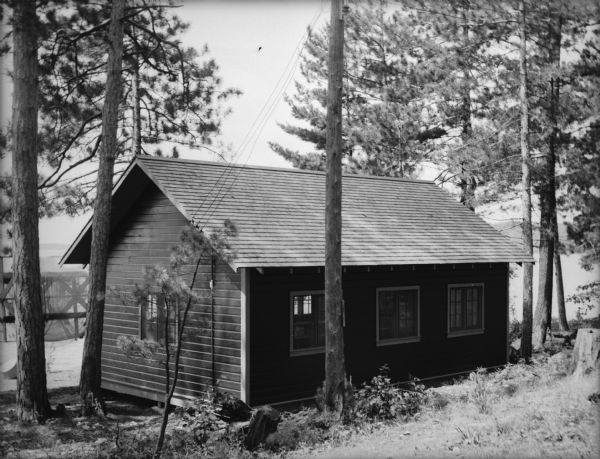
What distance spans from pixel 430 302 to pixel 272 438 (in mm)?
8341

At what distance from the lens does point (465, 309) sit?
19.8 meters

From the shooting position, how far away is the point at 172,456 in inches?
440

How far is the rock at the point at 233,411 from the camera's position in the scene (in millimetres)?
13523

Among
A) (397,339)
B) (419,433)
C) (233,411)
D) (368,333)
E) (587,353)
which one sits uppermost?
(587,353)

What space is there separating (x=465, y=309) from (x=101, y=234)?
10616 millimetres

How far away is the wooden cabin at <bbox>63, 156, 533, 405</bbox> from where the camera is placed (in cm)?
1522

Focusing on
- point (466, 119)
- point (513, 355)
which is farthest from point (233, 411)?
point (466, 119)

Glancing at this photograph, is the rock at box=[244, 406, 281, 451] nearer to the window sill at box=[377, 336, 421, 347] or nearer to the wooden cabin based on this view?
the wooden cabin

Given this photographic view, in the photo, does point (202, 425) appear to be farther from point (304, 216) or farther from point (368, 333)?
point (304, 216)

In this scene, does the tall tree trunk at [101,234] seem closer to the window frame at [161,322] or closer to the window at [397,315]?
the window frame at [161,322]

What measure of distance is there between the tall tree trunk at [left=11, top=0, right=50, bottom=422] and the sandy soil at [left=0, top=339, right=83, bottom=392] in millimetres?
5077

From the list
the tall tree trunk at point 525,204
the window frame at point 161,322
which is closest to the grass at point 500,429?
the window frame at point 161,322

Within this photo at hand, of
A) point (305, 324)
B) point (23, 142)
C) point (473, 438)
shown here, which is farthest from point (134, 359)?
point (473, 438)

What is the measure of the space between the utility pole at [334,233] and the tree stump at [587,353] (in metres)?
4.98
